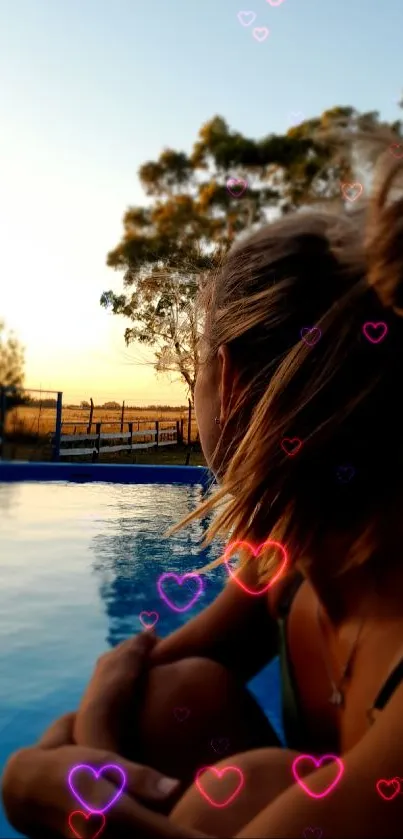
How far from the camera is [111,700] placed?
3.69ft

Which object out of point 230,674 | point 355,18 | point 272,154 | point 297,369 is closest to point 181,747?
point 230,674

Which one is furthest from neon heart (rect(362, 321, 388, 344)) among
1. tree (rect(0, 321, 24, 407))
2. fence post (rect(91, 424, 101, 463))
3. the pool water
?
tree (rect(0, 321, 24, 407))

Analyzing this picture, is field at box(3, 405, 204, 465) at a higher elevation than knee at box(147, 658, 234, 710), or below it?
below

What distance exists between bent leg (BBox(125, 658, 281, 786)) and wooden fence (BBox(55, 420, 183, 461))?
9.72 metres

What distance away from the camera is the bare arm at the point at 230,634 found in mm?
1284

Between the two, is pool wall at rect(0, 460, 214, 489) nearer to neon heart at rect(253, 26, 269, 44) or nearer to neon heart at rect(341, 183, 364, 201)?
neon heart at rect(253, 26, 269, 44)

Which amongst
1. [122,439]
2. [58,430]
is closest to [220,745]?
[58,430]

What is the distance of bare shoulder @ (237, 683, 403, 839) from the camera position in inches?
26.7

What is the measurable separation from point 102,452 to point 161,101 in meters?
8.59

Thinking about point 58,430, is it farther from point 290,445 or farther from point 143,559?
point 290,445

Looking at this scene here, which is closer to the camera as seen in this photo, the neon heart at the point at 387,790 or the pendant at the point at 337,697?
the neon heart at the point at 387,790

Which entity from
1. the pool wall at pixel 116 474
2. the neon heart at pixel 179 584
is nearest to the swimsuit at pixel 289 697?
the neon heart at pixel 179 584

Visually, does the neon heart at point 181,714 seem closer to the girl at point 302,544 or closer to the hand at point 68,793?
the girl at point 302,544

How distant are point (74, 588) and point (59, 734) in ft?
9.08
